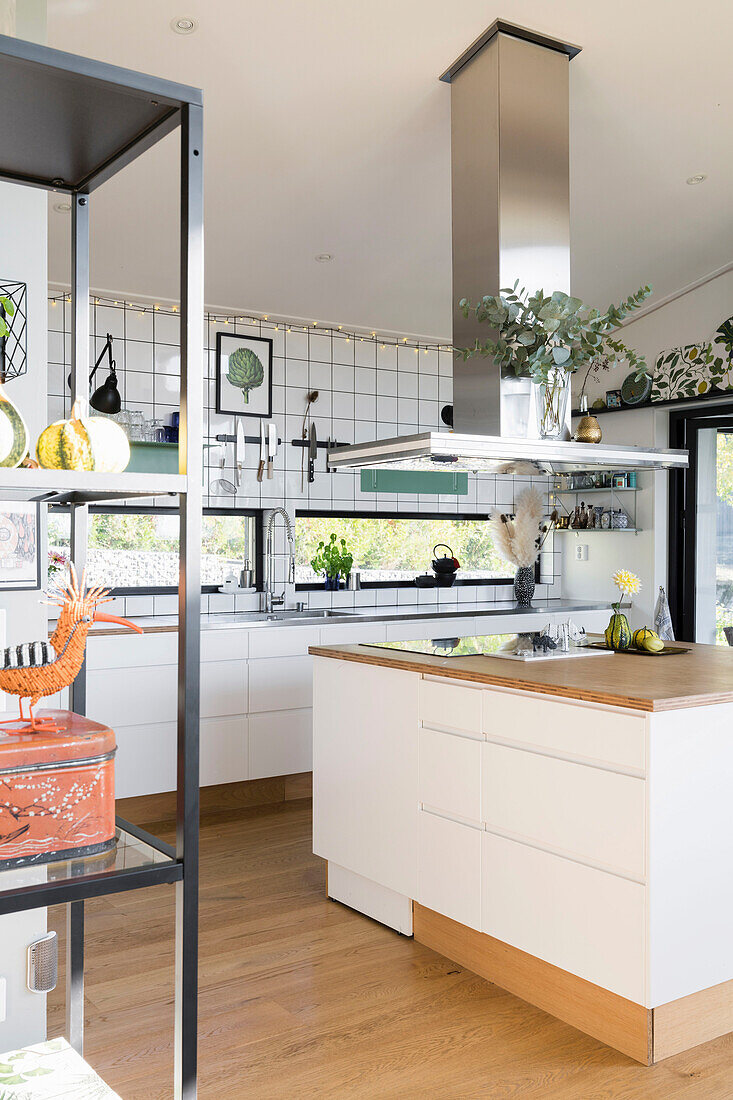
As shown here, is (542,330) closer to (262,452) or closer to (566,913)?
(566,913)

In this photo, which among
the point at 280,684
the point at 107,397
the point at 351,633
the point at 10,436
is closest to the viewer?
the point at 10,436

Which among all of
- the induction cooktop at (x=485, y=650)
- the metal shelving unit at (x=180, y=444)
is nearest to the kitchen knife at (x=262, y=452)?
the induction cooktop at (x=485, y=650)

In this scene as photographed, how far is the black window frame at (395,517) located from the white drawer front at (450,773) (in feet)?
7.54

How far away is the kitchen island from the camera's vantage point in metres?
2.22

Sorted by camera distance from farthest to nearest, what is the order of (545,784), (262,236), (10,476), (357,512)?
(357,512) → (262,236) → (545,784) → (10,476)

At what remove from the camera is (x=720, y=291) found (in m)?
4.79

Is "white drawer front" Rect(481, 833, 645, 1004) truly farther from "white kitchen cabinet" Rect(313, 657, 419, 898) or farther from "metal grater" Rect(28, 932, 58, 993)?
"metal grater" Rect(28, 932, 58, 993)

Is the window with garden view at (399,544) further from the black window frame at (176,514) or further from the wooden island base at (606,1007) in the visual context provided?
the wooden island base at (606,1007)

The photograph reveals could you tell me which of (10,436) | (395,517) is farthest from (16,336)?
(395,517)

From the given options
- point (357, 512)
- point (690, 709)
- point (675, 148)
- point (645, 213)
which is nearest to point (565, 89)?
point (675, 148)

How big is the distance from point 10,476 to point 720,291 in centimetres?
458

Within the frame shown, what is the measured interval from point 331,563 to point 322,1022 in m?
2.93

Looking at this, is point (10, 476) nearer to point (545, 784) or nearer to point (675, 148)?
point (545, 784)

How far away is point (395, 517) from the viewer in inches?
213
